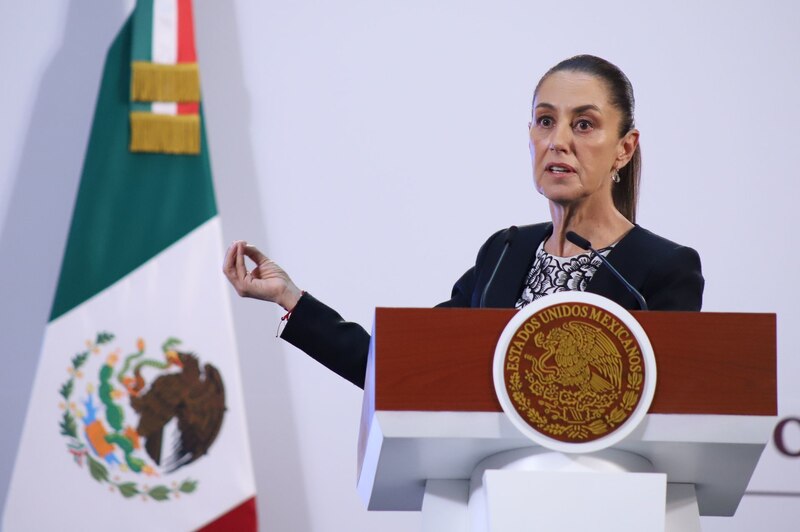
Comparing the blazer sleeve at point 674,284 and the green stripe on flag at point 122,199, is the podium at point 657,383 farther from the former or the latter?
the green stripe on flag at point 122,199

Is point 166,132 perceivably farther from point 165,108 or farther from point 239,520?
point 239,520

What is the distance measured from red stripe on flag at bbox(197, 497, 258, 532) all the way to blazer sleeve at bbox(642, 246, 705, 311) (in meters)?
1.83

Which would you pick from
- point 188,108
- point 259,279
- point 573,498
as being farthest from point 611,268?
point 188,108

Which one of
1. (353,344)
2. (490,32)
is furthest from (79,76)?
(353,344)

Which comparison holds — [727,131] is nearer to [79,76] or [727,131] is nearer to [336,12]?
[336,12]

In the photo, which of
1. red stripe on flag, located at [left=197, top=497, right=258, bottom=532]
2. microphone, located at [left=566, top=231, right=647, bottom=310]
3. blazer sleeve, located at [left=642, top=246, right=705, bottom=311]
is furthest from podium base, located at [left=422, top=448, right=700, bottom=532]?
red stripe on flag, located at [left=197, top=497, right=258, bottom=532]

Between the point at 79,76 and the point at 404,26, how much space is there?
1.16 meters

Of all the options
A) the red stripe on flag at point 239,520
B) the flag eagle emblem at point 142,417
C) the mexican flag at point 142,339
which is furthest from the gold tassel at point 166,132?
the red stripe on flag at point 239,520

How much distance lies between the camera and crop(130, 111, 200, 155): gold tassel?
3.53 metres

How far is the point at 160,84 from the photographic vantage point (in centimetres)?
353

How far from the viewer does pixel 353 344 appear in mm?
2051

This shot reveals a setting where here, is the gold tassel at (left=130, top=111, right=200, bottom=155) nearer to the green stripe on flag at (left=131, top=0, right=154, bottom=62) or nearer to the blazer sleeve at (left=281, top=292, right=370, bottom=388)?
the green stripe on flag at (left=131, top=0, right=154, bottom=62)

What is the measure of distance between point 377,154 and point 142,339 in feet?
3.39

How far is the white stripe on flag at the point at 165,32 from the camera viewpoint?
3562 mm
